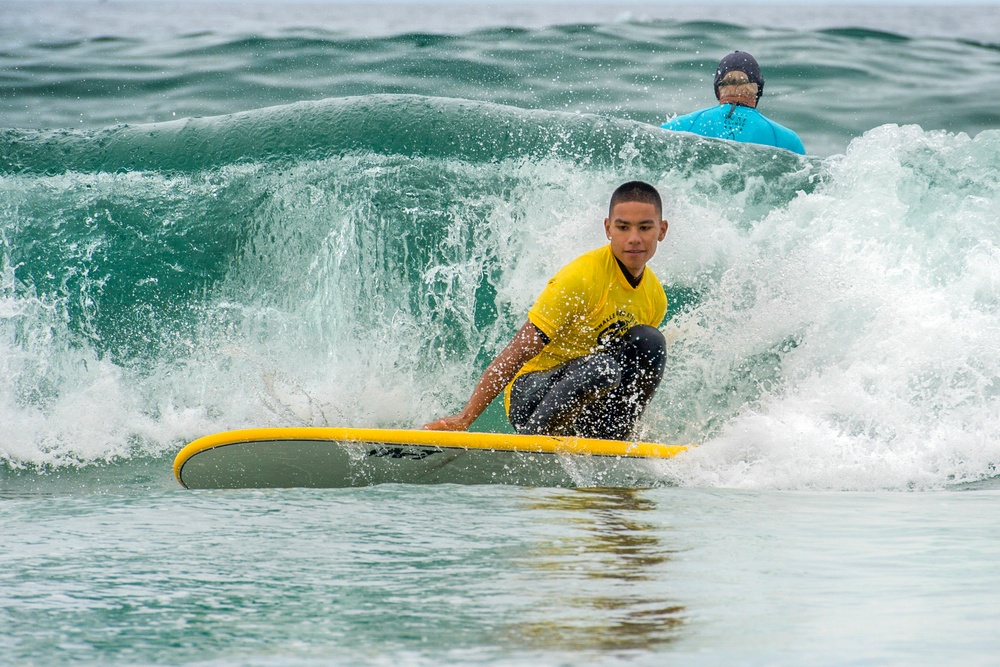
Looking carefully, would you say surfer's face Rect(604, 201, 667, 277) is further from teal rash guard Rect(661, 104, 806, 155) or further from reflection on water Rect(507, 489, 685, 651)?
teal rash guard Rect(661, 104, 806, 155)

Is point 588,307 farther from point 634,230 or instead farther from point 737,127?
point 737,127

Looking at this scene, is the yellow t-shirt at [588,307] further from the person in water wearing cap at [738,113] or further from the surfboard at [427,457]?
the person in water wearing cap at [738,113]

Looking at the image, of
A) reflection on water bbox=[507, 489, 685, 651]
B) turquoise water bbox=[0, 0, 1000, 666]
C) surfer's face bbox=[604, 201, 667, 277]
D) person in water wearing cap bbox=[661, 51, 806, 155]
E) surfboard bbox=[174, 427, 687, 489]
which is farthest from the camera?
person in water wearing cap bbox=[661, 51, 806, 155]

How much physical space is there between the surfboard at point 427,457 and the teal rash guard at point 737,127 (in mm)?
3654

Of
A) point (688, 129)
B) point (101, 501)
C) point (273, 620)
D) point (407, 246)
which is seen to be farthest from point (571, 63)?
point (273, 620)

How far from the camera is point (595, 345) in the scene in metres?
4.60

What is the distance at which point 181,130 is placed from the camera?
784 centimetres

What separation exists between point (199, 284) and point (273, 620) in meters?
4.63

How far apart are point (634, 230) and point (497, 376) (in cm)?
85

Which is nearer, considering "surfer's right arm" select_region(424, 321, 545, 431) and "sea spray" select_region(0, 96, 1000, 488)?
"surfer's right arm" select_region(424, 321, 545, 431)

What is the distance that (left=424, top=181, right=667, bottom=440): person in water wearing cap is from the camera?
175 inches

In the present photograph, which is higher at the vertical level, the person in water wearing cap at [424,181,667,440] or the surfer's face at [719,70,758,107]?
the surfer's face at [719,70,758,107]

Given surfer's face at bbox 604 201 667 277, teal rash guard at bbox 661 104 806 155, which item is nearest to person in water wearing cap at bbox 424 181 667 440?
surfer's face at bbox 604 201 667 277

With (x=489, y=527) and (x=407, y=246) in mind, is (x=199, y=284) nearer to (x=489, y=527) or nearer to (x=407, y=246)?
(x=407, y=246)
